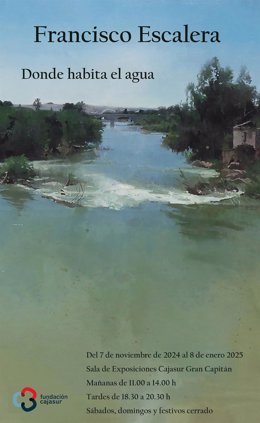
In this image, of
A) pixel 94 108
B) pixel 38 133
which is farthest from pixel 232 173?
pixel 38 133

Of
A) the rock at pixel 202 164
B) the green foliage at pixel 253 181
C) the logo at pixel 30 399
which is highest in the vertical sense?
the rock at pixel 202 164

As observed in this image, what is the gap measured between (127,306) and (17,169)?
1.53 feet

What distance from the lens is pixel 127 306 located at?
1.34m

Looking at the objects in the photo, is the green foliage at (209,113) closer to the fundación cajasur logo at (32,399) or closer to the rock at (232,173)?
the rock at (232,173)

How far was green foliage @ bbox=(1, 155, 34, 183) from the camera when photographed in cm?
142

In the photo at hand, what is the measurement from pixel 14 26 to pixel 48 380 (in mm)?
907

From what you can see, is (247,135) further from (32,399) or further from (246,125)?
(32,399)

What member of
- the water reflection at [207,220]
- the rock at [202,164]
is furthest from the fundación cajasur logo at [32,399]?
the rock at [202,164]

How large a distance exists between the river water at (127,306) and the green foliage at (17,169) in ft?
0.34

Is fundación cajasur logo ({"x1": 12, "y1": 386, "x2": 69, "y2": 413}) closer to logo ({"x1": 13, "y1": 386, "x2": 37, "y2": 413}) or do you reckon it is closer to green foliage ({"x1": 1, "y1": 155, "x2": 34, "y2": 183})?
logo ({"x1": 13, "y1": 386, "x2": 37, "y2": 413})

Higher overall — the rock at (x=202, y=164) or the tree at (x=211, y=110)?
the tree at (x=211, y=110)

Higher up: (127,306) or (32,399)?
(127,306)

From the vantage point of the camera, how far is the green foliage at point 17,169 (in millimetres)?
1420

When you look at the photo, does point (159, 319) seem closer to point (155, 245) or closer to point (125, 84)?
point (155, 245)
